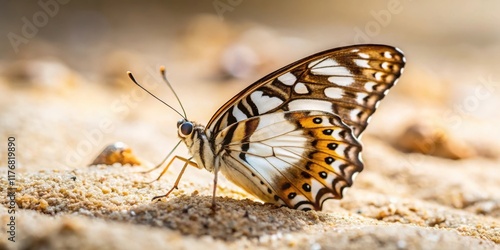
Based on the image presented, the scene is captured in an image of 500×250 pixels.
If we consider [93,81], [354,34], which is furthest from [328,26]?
[93,81]

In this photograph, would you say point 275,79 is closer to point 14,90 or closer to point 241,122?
point 241,122

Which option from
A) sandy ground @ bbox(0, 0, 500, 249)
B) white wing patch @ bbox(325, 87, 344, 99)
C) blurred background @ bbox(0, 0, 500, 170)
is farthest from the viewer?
blurred background @ bbox(0, 0, 500, 170)

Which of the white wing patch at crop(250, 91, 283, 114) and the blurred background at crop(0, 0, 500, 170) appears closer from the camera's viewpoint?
the white wing patch at crop(250, 91, 283, 114)

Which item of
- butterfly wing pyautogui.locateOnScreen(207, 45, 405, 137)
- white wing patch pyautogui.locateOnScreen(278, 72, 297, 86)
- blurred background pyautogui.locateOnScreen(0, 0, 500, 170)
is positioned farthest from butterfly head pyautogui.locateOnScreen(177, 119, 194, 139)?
blurred background pyautogui.locateOnScreen(0, 0, 500, 170)

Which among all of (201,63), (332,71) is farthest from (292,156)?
(201,63)

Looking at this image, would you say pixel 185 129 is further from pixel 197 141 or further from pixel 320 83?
pixel 320 83

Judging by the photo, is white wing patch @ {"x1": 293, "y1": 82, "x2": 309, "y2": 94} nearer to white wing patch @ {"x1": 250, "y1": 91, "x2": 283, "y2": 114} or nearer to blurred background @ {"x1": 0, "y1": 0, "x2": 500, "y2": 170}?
white wing patch @ {"x1": 250, "y1": 91, "x2": 283, "y2": 114}
